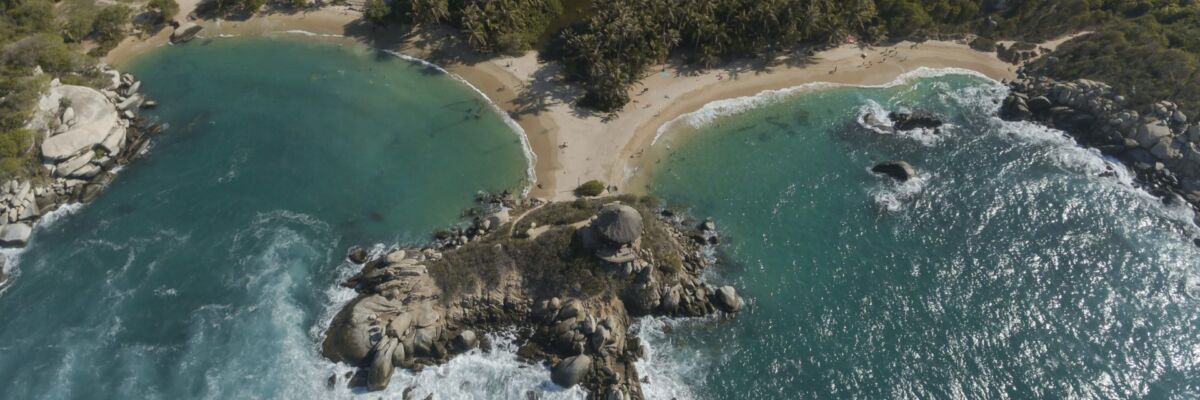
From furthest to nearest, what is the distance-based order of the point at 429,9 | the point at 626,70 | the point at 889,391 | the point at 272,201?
the point at 429,9 < the point at 626,70 < the point at 272,201 < the point at 889,391

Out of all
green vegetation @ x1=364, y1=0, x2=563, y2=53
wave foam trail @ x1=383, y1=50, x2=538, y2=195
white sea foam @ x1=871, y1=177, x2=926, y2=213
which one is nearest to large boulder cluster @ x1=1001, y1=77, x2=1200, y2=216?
white sea foam @ x1=871, y1=177, x2=926, y2=213

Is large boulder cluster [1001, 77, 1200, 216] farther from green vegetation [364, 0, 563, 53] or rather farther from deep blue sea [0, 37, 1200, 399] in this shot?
green vegetation [364, 0, 563, 53]

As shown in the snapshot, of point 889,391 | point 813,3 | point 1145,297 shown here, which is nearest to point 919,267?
point 889,391

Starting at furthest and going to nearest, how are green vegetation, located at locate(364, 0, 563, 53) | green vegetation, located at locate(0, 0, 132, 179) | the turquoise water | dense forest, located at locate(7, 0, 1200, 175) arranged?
1. green vegetation, located at locate(364, 0, 563, 53)
2. dense forest, located at locate(7, 0, 1200, 175)
3. green vegetation, located at locate(0, 0, 132, 179)
4. the turquoise water

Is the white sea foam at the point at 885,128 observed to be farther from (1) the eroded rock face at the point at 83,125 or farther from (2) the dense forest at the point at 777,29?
(1) the eroded rock face at the point at 83,125

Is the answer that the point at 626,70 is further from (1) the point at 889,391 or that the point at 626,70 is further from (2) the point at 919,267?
(1) the point at 889,391

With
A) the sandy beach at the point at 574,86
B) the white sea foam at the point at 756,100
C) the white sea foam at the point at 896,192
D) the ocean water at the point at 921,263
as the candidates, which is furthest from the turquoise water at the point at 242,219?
the white sea foam at the point at 896,192

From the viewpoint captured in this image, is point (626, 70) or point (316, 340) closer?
point (316, 340)
